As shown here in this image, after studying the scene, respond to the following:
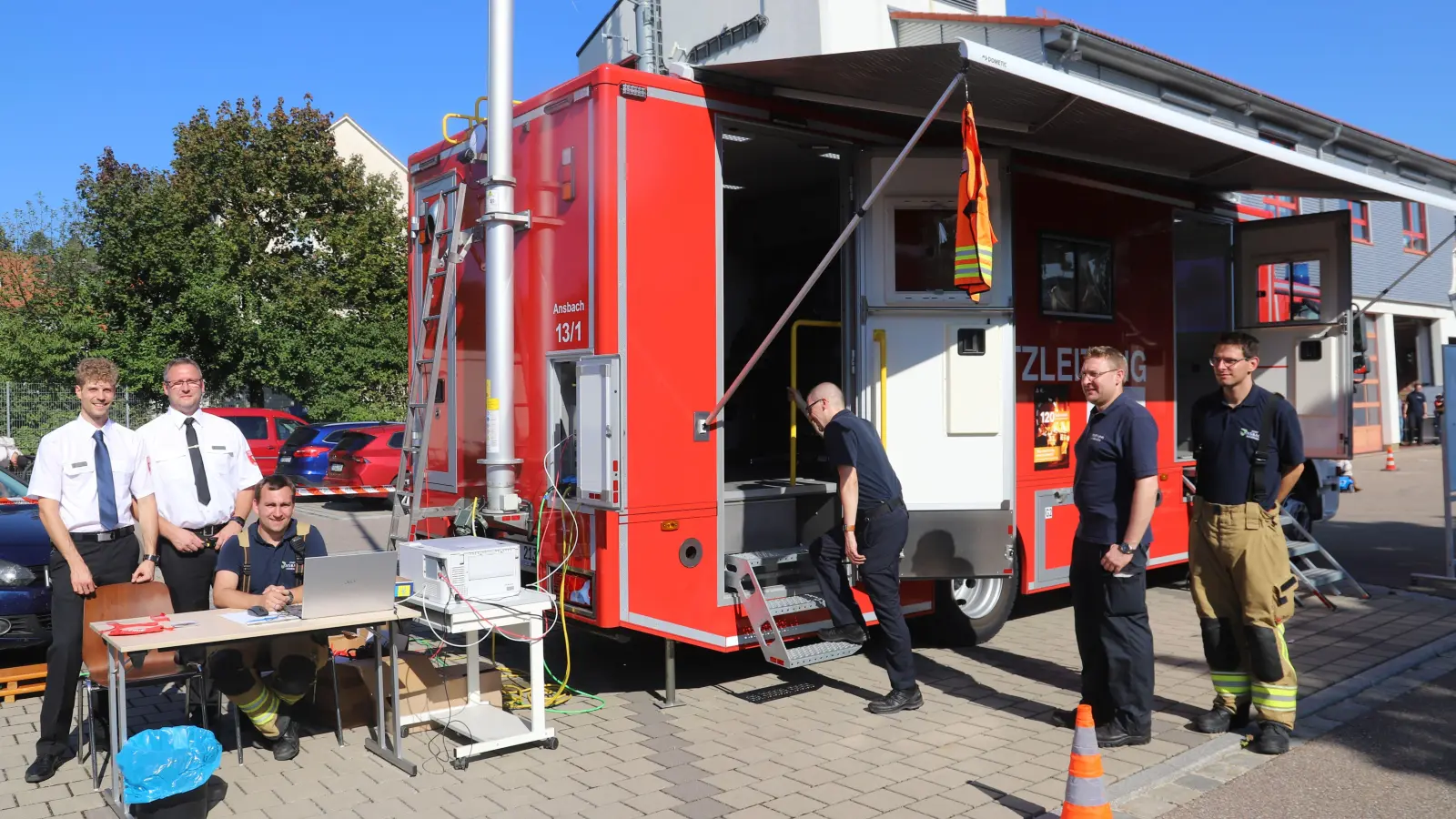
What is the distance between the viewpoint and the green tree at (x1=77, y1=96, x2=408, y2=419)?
2058cm

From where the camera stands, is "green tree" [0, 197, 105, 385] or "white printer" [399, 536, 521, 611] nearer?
"white printer" [399, 536, 521, 611]

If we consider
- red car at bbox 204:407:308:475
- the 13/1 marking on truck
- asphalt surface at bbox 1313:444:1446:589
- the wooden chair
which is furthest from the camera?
red car at bbox 204:407:308:475

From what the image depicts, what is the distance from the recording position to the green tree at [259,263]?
67.5 ft

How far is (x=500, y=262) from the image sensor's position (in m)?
5.76

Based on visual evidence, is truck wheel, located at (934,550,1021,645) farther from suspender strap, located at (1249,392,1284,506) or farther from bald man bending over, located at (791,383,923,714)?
suspender strap, located at (1249,392,1284,506)

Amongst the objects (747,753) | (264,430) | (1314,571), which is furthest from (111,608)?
(264,430)

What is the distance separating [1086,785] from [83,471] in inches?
173

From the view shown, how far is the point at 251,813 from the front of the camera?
14.4 ft

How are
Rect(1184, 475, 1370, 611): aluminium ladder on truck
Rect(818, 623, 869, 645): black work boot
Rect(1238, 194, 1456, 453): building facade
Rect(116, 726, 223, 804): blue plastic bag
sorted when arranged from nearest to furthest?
Rect(116, 726, 223, 804): blue plastic bag, Rect(818, 623, 869, 645): black work boot, Rect(1184, 475, 1370, 611): aluminium ladder on truck, Rect(1238, 194, 1456, 453): building facade

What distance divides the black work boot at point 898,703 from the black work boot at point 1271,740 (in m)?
1.60

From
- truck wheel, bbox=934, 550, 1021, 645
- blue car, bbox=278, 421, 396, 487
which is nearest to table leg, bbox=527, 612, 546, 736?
truck wheel, bbox=934, 550, 1021, 645

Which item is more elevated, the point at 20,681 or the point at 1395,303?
the point at 1395,303

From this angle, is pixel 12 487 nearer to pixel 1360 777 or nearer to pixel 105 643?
pixel 105 643

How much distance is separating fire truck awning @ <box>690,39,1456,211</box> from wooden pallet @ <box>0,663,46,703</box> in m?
4.89
